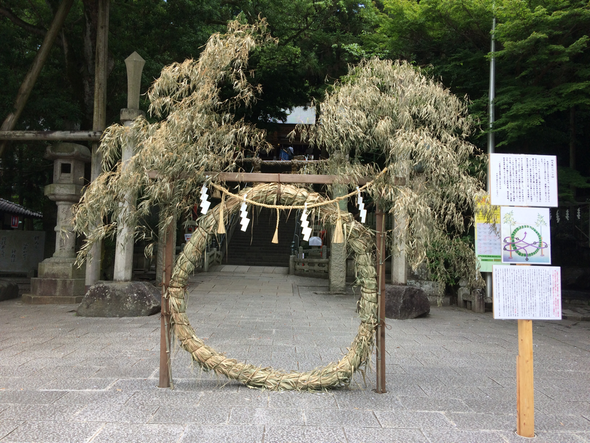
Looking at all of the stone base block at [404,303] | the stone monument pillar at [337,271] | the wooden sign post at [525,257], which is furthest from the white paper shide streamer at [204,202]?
the stone monument pillar at [337,271]

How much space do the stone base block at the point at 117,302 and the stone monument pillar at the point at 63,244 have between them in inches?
73.0

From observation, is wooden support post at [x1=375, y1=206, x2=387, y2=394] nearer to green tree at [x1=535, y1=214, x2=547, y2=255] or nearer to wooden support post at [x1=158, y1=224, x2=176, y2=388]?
green tree at [x1=535, y1=214, x2=547, y2=255]

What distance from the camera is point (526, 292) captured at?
11.4 feet

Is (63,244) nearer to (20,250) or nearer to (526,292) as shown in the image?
(20,250)

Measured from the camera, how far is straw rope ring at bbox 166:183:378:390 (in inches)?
168

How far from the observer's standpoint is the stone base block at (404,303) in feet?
28.0

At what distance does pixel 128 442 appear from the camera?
10.3 ft

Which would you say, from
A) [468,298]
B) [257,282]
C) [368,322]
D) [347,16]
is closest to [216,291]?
[257,282]

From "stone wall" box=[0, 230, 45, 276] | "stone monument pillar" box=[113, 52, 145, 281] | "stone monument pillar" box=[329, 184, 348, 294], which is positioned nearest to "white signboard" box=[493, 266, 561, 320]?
"stone monument pillar" box=[113, 52, 145, 281]

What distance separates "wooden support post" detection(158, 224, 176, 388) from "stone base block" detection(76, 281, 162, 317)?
4.06 metres

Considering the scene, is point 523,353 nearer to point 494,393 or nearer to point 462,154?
point 494,393

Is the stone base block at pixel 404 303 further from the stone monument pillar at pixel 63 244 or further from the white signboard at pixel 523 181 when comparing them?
the stone monument pillar at pixel 63 244

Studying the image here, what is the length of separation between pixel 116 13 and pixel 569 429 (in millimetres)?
12968

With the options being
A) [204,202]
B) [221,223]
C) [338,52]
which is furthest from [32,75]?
[221,223]
